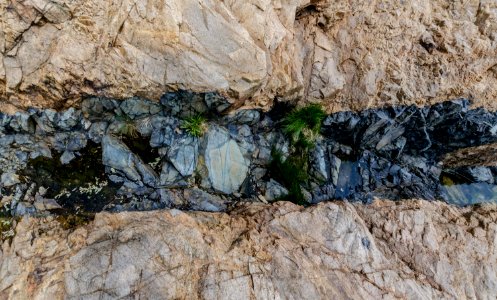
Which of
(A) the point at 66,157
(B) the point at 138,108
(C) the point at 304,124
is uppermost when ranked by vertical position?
(C) the point at 304,124

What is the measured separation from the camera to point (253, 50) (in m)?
8.32

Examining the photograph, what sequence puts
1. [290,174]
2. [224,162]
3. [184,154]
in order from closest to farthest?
[184,154] → [224,162] → [290,174]

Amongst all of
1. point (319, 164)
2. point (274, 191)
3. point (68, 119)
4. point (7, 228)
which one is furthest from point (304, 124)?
point (7, 228)

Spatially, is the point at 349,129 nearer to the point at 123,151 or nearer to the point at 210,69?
the point at 210,69

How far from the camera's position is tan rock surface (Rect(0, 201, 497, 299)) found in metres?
6.68

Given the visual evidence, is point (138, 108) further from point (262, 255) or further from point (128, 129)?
point (262, 255)

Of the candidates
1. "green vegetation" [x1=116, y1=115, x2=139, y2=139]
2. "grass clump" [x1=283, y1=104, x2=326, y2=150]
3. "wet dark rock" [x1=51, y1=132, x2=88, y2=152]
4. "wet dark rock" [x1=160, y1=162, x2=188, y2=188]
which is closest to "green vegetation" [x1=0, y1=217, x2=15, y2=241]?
"wet dark rock" [x1=51, y1=132, x2=88, y2=152]

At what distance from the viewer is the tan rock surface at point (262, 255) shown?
6.68 meters

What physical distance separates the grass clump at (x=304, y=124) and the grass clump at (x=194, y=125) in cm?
242

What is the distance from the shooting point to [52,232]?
7.20 meters

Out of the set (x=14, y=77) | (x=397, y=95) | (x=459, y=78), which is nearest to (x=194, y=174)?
(x=14, y=77)

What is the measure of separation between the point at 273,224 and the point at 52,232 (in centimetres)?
460

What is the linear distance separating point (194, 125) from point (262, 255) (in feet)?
11.6

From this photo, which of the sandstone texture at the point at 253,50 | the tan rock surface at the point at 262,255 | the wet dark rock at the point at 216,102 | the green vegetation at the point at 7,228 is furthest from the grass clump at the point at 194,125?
the green vegetation at the point at 7,228
